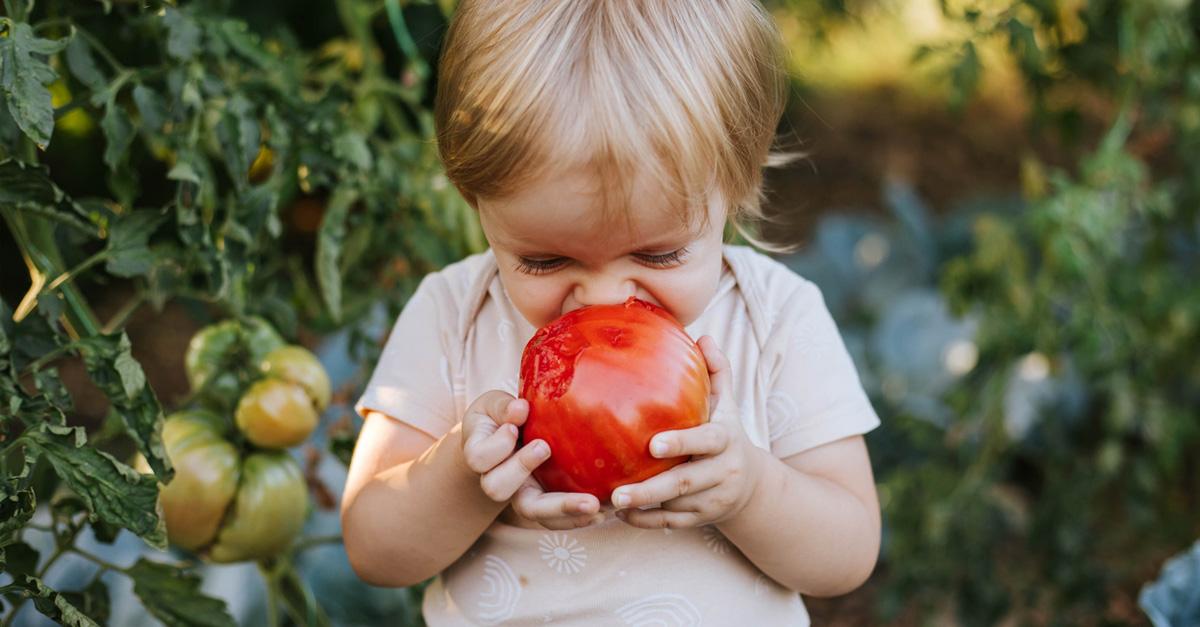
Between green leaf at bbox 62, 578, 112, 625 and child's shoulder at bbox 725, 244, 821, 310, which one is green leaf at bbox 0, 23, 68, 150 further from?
child's shoulder at bbox 725, 244, 821, 310

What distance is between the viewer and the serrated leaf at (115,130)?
147 cm

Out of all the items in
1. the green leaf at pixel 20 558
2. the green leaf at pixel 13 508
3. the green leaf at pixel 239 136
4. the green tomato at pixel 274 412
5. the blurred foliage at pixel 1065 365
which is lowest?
the blurred foliage at pixel 1065 365

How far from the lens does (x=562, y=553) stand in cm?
140

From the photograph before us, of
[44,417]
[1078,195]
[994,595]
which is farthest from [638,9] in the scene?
[994,595]

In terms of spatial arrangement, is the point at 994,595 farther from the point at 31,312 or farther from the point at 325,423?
the point at 31,312

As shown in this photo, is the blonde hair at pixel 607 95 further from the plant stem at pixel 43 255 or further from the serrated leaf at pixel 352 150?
the plant stem at pixel 43 255

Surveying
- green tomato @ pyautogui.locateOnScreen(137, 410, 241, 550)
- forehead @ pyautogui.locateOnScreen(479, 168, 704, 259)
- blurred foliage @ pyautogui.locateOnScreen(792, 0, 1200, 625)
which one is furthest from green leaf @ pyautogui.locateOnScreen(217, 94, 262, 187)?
blurred foliage @ pyautogui.locateOnScreen(792, 0, 1200, 625)

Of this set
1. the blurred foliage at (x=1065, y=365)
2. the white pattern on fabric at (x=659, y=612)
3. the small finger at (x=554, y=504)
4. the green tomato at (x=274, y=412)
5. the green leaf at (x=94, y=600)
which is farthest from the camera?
the blurred foliage at (x=1065, y=365)

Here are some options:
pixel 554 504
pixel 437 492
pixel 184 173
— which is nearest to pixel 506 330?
pixel 437 492

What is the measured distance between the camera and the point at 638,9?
124 centimetres

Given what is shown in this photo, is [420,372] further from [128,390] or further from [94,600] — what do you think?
[94,600]

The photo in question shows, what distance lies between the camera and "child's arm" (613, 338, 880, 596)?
46.8 inches

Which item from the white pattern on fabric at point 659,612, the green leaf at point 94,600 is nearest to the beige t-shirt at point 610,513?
the white pattern on fabric at point 659,612

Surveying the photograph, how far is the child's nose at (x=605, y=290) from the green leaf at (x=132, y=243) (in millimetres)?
622
